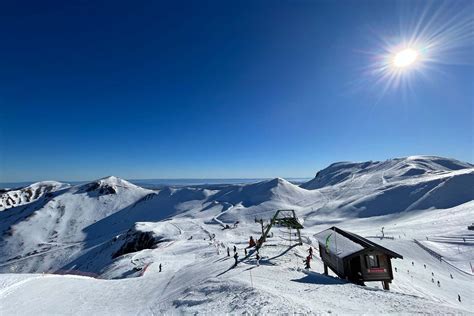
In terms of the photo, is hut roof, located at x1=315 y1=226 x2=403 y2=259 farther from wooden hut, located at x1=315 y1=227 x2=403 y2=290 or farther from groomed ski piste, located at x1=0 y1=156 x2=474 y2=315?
groomed ski piste, located at x1=0 y1=156 x2=474 y2=315

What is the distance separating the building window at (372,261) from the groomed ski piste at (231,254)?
7.77ft

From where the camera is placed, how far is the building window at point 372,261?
22422 mm

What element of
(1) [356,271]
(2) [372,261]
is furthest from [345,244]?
(1) [356,271]

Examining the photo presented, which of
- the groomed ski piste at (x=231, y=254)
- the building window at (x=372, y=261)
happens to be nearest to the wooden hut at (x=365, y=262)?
the building window at (x=372, y=261)

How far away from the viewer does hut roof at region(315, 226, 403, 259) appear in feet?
73.5

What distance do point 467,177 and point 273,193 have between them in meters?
71.0

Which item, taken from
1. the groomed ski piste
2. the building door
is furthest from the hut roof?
the groomed ski piste

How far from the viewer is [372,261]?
74.1 feet

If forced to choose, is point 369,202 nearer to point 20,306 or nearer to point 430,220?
point 430,220

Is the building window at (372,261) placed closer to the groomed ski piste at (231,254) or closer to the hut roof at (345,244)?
the hut roof at (345,244)

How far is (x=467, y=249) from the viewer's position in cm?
4362

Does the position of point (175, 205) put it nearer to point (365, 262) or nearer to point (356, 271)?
point (356, 271)

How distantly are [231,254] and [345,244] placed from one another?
1545 cm

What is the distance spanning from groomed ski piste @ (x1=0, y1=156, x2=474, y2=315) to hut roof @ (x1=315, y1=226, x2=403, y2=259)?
2643 mm
